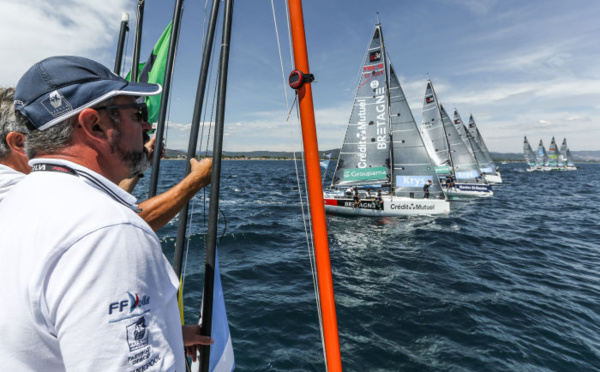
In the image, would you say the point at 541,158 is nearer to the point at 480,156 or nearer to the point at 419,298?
the point at 480,156

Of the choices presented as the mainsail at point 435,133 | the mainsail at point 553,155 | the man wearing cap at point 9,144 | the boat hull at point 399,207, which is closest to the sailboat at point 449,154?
the mainsail at point 435,133

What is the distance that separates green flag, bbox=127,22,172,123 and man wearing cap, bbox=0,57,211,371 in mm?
2949

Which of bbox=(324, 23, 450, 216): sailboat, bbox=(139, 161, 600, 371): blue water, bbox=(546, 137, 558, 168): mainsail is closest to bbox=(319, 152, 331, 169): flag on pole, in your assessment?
bbox=(324, 23, 450, 216): sailboat

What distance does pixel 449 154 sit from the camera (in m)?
28.8

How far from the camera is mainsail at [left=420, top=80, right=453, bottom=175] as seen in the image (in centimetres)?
2803

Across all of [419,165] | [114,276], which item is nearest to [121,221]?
[114,276]

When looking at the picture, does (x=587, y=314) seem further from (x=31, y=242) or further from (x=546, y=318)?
(x=31, y=242)

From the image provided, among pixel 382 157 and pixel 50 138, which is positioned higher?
pixel 382 157

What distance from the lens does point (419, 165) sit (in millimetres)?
17859

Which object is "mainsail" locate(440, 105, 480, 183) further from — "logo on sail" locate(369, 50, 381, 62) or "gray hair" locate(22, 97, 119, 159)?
"gray hair" locate(22, 97, 119, 159)

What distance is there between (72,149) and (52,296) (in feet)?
1.69

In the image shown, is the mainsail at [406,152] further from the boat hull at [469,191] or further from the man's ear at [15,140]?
the man's ear at [15,140]

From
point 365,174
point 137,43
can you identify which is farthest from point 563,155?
point 137,43

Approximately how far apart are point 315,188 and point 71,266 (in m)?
1.30
